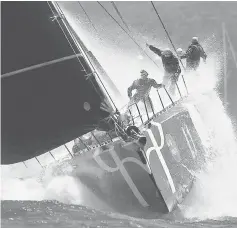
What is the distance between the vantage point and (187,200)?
18.2ft

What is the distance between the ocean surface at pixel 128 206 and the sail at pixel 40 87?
66 centimetres

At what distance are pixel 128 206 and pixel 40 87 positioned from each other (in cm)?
163

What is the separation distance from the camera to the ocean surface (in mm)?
4172

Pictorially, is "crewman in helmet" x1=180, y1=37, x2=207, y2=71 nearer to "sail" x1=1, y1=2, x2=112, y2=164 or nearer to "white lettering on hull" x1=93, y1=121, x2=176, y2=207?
"white lettering on hull" x1=93, y1=121, x2=176, y2=207

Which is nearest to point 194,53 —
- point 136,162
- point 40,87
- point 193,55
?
point 193,55

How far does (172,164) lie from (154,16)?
11.8 metres

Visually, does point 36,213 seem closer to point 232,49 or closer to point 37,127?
point 37,127

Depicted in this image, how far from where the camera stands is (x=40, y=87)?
4.50m

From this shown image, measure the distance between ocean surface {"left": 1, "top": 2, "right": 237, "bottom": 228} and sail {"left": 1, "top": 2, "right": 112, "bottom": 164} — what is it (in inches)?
26.1

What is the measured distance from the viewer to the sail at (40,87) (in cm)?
438

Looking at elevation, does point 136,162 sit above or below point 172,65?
above

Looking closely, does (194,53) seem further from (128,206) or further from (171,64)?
(128,206)

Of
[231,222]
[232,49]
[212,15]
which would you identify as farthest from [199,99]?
[212,15]

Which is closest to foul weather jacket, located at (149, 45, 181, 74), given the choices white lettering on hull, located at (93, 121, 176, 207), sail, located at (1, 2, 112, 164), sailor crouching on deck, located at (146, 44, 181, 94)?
sailor crouching on deck, located at (146, 44, 181, 94)
